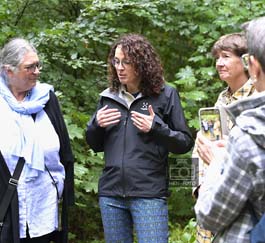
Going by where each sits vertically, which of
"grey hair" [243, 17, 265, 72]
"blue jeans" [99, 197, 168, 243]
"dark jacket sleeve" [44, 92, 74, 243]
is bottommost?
"blue jeans" [99, 197, 168, 243]

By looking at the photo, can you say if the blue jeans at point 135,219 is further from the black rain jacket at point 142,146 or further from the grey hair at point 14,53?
the grey hair at point 14,53

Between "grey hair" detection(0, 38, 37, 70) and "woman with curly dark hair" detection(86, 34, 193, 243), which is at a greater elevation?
"grey hair" detection(0, 38, 37, 70)

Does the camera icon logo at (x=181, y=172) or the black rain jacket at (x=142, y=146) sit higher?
Result: the black rain jacket at (x=142, y=146)

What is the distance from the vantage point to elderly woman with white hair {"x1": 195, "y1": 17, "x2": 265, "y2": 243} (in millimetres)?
1687

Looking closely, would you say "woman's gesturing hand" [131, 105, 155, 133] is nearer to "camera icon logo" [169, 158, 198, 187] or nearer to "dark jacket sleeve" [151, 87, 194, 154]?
"dark jacket sleeve" [151, 87, 194, 154]

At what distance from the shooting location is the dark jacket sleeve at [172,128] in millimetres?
3133

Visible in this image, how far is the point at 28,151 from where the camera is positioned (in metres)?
3.03

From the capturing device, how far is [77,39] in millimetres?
Result: 4762

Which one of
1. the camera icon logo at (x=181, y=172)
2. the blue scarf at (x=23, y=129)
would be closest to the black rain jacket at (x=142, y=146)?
the blue scarf at (x=23, y=129)

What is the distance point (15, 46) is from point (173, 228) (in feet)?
11.2

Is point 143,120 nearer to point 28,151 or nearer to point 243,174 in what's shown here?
point 28,151

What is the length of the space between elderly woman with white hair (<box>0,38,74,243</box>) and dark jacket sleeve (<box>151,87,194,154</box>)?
25.1 inches

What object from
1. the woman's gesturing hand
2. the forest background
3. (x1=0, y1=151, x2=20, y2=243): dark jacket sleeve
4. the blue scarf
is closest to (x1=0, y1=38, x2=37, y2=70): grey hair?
the blue scarf

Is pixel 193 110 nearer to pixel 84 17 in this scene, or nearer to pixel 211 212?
pixel 84 17
